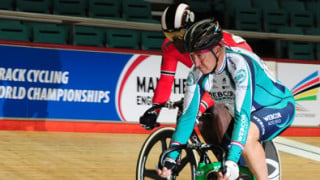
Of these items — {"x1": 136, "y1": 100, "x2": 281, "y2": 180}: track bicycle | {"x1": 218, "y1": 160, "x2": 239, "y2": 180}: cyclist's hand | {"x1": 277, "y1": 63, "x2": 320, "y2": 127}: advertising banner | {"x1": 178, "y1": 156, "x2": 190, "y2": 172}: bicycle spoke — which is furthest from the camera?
{"x1": 277, "y1": 63, "x2": 320, "y2": 127}: advertising banner

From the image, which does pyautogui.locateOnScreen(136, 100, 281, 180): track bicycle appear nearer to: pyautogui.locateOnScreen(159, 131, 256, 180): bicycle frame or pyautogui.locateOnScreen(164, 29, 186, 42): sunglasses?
pyautogui.locateOnScreen(159, 131, 256, 180): bicycle frame

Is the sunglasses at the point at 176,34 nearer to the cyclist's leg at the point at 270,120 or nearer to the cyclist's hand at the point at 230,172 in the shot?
the cyclist's leg at the point at 270,120

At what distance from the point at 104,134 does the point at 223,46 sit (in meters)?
4.61

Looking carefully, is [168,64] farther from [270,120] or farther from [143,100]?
[143,100]

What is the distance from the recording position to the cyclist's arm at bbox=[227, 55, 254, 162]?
115 inches

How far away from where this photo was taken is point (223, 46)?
3.11m

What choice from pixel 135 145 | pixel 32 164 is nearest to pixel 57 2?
pixel 135 145

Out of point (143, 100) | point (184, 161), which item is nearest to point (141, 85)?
point (143, 100)

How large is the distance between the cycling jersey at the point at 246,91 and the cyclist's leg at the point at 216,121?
0.30 ft

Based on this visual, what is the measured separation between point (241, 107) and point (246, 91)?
0.09m

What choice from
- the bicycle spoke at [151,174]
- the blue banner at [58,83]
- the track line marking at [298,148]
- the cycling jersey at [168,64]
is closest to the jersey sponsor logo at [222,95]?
the bicycle spoke at [151,174]

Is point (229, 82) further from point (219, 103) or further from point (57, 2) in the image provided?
point (57, 2)

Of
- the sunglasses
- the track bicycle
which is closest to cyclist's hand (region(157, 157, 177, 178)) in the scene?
the track bicycle

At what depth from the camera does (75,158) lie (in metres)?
5.95
